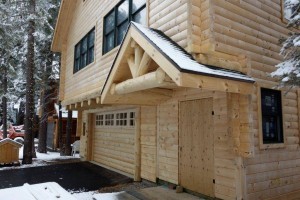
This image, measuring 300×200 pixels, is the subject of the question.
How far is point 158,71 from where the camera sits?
17.3 ft

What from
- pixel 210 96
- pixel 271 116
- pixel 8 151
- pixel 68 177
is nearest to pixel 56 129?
pixel 8 151

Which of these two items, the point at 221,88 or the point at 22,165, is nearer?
the point at 221,88

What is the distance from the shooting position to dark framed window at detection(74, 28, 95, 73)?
40.8ft

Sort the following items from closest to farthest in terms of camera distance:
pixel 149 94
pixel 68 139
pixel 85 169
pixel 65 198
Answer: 1. pixel 65 198
2. pixel 149 94
3. pixel 85 169
4. pixel 68 139

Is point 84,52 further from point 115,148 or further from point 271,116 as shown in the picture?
point 271,116

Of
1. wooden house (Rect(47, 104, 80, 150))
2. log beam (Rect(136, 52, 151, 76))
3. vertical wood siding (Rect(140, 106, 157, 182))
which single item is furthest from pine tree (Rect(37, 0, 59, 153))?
log beam (Rect(136, 52, 151, 76))

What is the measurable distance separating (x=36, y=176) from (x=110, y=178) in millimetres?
2912

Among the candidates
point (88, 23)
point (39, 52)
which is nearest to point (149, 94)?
point (88, 23)

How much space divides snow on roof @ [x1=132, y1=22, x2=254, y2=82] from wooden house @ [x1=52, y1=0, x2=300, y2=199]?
0.03 meters

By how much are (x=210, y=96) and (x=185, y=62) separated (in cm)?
184

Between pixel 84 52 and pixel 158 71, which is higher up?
pixel 84 52

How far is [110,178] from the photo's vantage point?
10.0 metres

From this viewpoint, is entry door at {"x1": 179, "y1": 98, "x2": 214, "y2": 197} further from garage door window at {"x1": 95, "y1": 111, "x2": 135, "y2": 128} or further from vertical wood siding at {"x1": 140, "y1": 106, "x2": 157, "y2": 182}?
garage door window at {"x1": 95, "y1": 111, "x2": 135, "y2": 128}

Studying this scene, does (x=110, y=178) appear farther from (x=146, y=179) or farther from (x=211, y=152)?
(x=211, y=152)
